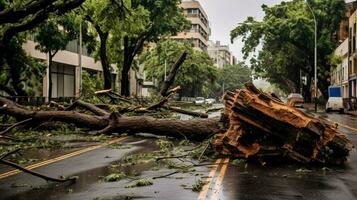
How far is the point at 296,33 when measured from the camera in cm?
5597

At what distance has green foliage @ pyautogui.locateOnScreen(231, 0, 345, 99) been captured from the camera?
56.7 meters

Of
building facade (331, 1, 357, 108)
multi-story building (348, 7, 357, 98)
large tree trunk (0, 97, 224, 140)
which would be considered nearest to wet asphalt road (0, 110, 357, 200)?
large tree trunk (0, 97, 224, 140)

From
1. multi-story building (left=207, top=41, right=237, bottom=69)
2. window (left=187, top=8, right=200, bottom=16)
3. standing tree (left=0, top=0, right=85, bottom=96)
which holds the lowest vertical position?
standing tree (left=0, top=0, right=85, bottom=96)

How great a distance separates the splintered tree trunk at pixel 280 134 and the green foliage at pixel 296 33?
148 ft

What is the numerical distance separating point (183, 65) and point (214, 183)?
7065cm

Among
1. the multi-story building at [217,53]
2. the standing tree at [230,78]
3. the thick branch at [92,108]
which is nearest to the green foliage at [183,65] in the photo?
the standing tree at [230,78]


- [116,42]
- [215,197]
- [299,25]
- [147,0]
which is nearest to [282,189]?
[215,197]

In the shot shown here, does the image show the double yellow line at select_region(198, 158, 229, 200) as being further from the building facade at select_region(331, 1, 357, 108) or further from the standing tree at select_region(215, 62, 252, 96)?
the standing tree at select_region(215, 62, 252, 96)

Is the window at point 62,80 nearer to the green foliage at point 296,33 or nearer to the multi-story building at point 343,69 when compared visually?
the green foliage at point 296,33

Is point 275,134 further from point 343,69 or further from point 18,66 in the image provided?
point 343,69

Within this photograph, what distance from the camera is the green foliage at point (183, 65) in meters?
80.1

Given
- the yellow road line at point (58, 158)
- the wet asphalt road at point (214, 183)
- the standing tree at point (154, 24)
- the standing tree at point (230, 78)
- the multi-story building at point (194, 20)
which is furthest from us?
the standing tree at point (230, 78)

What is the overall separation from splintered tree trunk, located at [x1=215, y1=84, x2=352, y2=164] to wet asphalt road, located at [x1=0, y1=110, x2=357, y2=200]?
0.38 meters

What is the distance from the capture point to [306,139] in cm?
1183
